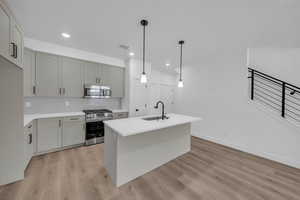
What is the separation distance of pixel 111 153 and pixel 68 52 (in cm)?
302

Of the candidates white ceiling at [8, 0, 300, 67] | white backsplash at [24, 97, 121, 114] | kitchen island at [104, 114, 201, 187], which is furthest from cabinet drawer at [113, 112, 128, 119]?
white ceiling at [8, 0, 300, 67]

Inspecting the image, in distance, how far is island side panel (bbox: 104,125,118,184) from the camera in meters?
1.93

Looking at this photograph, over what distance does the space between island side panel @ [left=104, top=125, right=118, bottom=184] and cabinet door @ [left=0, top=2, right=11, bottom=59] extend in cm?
171

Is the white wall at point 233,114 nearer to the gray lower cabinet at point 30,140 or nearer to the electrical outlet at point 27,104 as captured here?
the gray lower cabinet at point 30,140

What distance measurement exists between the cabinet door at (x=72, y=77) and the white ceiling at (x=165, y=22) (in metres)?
0.48

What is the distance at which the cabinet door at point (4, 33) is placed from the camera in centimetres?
145

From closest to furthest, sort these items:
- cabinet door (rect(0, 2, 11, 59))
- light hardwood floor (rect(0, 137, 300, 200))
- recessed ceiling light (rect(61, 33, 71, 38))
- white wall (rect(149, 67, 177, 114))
Answer: cabinet door (rect(0, 2, 11, 59)), light hardwood floor (rect(0, 137, 300, 200)), recessed ceiling light (rect(61, 33, 71, 38)), white wall (rect(149, 67, 177, 114))

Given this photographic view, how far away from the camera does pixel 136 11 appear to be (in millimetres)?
1874

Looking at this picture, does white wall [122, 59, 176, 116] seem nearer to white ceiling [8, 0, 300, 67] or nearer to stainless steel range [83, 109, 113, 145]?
stainless steel range [83, 109, 113, 145]

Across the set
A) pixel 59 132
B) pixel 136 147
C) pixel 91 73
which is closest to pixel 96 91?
pixel 91 73

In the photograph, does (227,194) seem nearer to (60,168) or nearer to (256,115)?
(256,115)

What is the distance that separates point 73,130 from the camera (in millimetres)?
3193

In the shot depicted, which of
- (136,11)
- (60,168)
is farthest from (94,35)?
(60,168)

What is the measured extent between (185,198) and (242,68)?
11.3 ft
